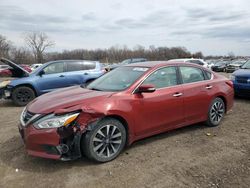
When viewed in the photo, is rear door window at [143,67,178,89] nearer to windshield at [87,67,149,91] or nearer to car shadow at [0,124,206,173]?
windshield at [87,67,149,91]

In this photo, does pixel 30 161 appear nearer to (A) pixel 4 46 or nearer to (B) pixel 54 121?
(B) pixel 54 121

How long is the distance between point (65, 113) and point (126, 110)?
0.96 m

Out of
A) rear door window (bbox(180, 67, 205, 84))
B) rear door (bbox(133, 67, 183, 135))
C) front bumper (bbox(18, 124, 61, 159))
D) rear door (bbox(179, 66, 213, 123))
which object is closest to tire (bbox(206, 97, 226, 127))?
rear door (bbox(179, 66, 213, 123))

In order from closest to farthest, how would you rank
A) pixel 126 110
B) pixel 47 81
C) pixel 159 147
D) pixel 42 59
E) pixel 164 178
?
pixel 164 178, pixel 126 110, pixel 159 147, pixel 47 81, pixel 42 59

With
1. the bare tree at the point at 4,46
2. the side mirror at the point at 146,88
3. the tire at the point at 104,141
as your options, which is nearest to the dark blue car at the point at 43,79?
the side mirror at the point at 146,88

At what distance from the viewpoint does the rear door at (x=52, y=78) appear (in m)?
9.18

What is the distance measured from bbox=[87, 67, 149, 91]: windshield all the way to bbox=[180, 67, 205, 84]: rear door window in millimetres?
903

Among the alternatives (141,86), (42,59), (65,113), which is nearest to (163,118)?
(141,86)

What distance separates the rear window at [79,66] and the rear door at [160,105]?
5802 millimetres

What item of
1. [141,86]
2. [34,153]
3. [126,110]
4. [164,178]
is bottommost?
[164,178]

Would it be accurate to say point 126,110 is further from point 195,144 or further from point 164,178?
point 195,144

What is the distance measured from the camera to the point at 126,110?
4.02 m

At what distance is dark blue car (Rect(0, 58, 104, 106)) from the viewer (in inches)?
353

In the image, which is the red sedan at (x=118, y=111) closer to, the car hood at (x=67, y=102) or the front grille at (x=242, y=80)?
the car hood at (x=67, y=102)
